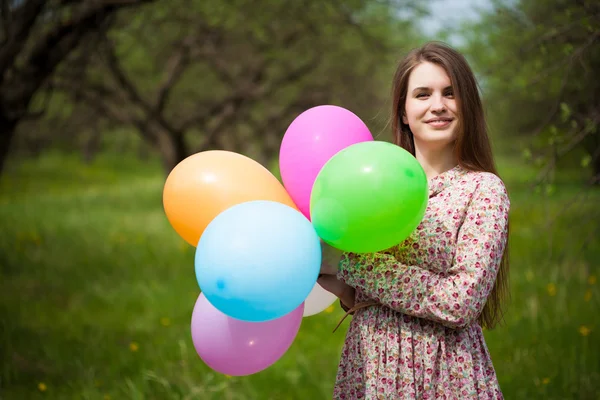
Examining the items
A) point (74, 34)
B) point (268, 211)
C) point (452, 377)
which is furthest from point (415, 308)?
point (74, 34)

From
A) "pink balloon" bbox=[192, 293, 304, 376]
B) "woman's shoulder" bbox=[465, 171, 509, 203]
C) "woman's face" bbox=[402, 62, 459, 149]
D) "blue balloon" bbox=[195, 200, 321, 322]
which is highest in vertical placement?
"woman's face" bbox=[402, 62, 459, 149]

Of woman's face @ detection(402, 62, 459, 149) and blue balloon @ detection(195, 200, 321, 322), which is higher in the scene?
woman's face @ detection(402, 62, 459, 149)

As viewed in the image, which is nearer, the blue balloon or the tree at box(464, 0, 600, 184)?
the blue balloon

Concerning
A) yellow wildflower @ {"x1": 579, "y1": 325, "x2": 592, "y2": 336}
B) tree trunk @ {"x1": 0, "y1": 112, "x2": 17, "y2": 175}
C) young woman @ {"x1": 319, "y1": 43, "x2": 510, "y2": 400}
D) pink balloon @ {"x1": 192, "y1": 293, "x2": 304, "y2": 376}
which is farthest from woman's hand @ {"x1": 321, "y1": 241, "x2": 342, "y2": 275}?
tree trunk @ {"x1": 0, "y1": 112, "x2": 17, "y2": 175}

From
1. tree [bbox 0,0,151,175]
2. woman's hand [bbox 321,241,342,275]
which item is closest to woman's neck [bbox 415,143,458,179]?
woman's hand [bbox 321,241,342,275]

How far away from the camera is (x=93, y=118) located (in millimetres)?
11602

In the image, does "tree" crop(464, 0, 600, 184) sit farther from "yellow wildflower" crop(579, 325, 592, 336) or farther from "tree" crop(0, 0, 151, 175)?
"tree" crop(0, 0, 151, 175)

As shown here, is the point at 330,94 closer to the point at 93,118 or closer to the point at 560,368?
the point at 93,118

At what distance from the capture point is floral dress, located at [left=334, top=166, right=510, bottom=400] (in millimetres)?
1462

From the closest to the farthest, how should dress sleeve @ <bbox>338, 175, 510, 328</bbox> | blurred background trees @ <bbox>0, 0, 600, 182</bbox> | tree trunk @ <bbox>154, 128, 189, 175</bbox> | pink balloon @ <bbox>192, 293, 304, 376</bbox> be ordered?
1. dress sleeve @ <bbox>338, 175, 510, 328</bbox>
2. pink balloon @ <bbox>192, 293, 304, 376</bbox>
3. blurred background trees @ <bbox>0, 0, 600, 182</bbox>
4. tree trunk @ <bbox>154, 128, 189, 175</bbox>

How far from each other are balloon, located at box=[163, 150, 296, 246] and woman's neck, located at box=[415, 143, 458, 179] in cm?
43

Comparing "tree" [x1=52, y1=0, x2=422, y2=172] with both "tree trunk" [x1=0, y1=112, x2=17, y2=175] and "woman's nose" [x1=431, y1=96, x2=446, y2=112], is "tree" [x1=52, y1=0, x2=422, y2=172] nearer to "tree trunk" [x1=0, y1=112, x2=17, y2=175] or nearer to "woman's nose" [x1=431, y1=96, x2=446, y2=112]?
"tree trunk" [x1=0, y1=112, x2=17, y2=175]

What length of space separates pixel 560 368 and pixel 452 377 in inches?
88.4

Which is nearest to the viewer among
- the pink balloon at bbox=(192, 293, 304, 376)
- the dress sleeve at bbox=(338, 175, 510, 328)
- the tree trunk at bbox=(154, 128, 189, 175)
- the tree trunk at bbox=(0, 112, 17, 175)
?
the dress sleeve at bbox=(338, 175, 510, 328)
